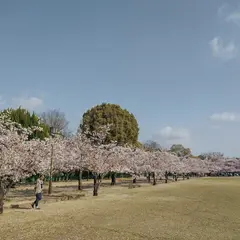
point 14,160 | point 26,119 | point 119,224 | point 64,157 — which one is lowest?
point 119,224

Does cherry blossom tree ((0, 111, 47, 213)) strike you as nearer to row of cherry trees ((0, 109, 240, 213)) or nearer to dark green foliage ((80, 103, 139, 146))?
row of cherry trees ((0, 109, 240, 213))

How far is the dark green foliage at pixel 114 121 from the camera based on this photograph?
56969mm

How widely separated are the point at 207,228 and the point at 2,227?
31.7 feet

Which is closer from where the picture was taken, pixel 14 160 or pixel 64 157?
pixel 14 160

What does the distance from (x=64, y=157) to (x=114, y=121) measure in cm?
2423

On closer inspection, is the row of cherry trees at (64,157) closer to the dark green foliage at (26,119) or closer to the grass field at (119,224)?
the grass field at (119,224)

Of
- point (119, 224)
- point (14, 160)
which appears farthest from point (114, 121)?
point (119, 224)

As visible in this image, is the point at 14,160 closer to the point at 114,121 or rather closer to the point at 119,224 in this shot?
the point at 119,224

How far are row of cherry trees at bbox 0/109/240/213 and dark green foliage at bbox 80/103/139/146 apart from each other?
22.0 ft

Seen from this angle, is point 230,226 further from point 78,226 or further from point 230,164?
point 230,164

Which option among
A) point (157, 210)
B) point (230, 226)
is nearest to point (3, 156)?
point (157, 210)

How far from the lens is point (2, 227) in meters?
13.7

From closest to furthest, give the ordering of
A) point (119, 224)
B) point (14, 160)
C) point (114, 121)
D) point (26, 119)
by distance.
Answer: point (119, 224) < point (14, 160) < point (26, 119) < point (114, 121)

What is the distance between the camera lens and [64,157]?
35531 mm
